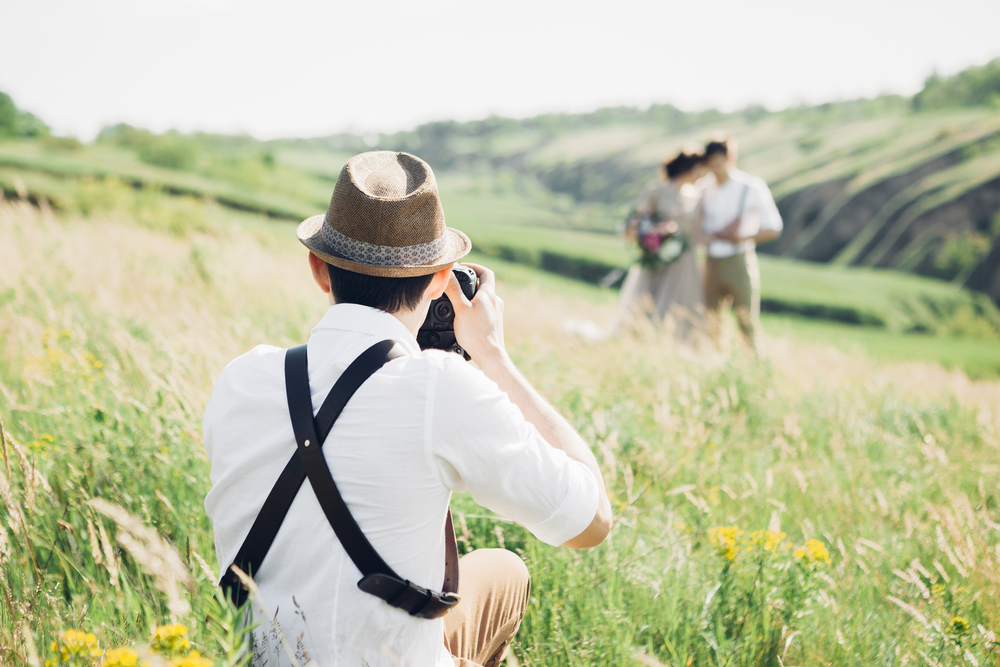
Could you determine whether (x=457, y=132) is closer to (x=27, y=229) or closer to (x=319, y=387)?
(x=27, y=229)

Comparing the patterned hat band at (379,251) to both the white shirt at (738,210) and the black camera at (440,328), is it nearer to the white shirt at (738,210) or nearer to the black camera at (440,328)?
the black camera at (440,328)

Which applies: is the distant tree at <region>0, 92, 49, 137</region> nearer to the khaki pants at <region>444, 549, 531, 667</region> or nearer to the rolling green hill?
the rolling green hill

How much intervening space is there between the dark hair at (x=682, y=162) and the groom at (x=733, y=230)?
193 mm

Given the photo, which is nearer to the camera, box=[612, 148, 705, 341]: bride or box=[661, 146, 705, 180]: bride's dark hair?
box=[661, 146, 705, 180]: bride's dark hair

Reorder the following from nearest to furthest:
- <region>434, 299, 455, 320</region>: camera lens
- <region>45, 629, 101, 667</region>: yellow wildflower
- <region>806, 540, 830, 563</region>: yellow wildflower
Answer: <region>45, 629, 101, 667</region>: yellow wildflower, <region>434, 299, 455, 320</region>: camera lens, <region>806, 540, 830, 563</region>: yellow wildflower

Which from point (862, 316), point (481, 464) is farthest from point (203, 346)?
point (862, 316)

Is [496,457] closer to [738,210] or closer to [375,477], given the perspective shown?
[375,477]

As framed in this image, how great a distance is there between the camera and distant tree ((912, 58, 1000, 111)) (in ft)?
116

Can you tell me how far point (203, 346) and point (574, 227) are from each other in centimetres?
3887

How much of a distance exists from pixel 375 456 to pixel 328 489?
11 cm

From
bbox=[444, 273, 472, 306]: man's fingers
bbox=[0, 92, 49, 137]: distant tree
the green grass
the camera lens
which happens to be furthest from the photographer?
bbox=[0, 92, 49, 137]: distant tree

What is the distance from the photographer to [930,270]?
23.3 meters

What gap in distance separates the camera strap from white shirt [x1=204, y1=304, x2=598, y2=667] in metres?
0.02

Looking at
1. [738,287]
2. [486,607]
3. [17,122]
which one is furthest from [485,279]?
[17,122]
